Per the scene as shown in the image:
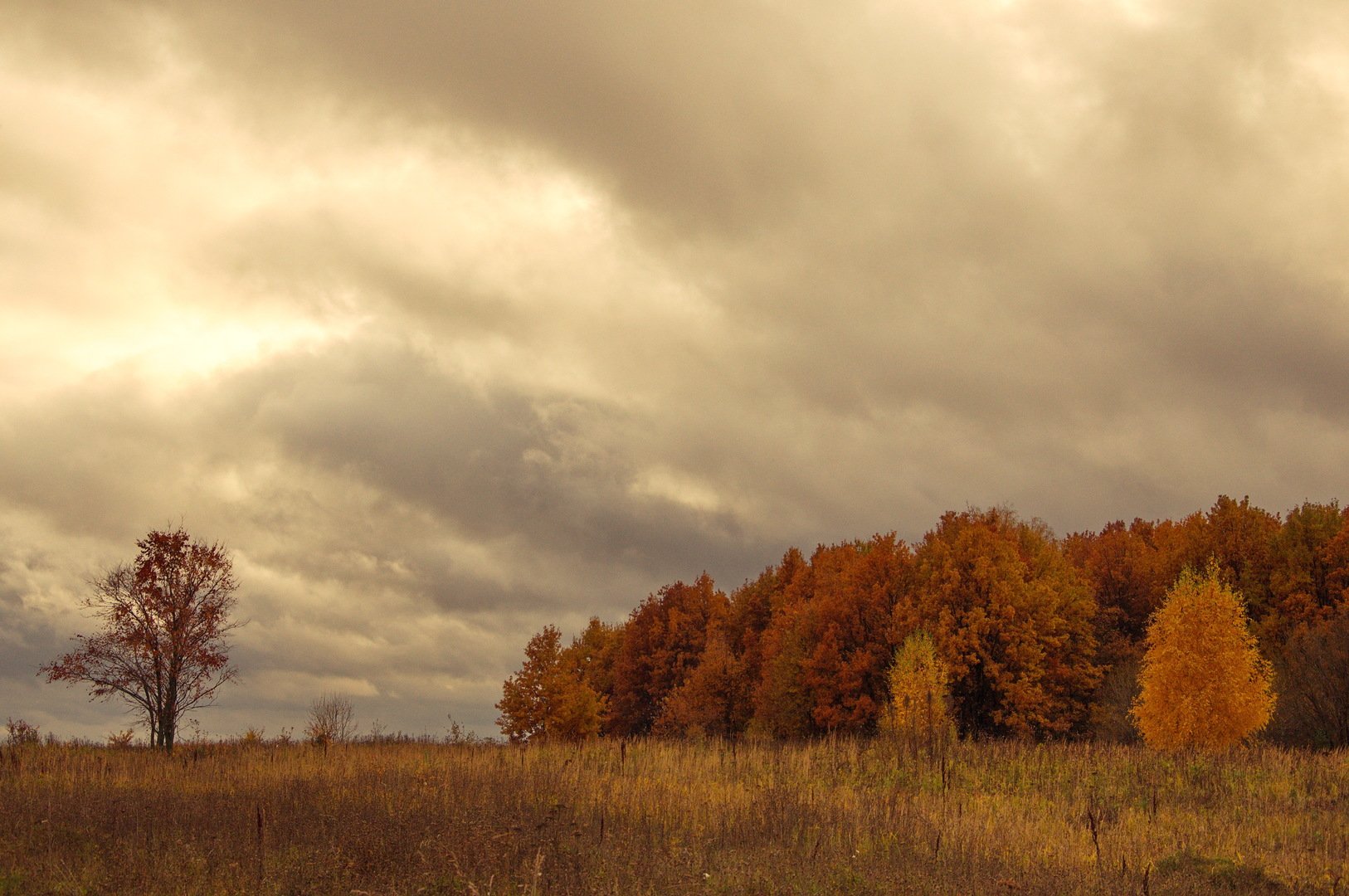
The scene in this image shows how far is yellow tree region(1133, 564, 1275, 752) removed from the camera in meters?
38.4

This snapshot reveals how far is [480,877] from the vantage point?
13.2 metres

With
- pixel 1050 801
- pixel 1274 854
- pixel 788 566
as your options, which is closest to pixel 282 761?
pixel 1050 801

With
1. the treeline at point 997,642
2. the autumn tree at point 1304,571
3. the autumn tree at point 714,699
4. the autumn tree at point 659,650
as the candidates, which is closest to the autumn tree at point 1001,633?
the treeline at point 997,642

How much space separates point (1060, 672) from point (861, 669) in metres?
10.6

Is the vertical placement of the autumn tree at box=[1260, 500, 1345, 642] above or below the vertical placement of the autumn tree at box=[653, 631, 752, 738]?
above

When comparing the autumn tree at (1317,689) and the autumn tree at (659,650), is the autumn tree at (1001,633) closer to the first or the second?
the autumn tree at (1317,689)

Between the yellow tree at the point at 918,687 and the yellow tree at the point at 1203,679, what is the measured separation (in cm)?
803

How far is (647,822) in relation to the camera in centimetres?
1738

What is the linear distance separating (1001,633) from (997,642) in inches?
40.3

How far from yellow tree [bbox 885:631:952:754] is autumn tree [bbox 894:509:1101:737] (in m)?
4.19

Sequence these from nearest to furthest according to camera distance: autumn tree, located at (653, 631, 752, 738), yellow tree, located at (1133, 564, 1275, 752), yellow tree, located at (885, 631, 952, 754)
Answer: yellow tree, located at (1133, 564, 1275, 752)
yellow tree, located at (885, 631, 952, 754)
autumn tree, located at (653, 631, 752, 738)

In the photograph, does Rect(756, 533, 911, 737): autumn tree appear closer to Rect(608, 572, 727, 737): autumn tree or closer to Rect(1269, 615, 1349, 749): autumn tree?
Rect(608, 572, 727, 737): autumn tree

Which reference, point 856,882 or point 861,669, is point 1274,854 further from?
point 861,669

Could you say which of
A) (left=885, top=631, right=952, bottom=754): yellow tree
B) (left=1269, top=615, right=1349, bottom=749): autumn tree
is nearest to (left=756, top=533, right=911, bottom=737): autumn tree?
A: (left=885, top=631, right=952, bottom=754): yellow tree
